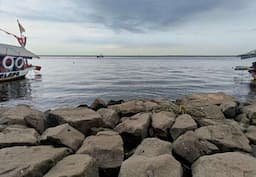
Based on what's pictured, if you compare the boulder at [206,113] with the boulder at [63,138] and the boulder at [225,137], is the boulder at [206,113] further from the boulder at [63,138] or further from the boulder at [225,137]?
the boulder at [63,138]

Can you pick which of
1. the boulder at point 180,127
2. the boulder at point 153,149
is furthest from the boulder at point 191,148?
the boulder at point 180,127

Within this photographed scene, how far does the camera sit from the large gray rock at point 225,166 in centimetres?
399

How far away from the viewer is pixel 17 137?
5.87 metres

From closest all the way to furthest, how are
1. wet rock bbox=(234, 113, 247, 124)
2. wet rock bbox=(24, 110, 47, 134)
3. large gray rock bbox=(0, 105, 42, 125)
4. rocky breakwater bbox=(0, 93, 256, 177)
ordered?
rocky breakwater bbox=(0, 93, 256, 177)
wet rock bbox=(24, 110, 47, 134)
large gray rock bbox=(0, 105, 42, 125)
wet rock bbox=(234, 113, 247, 124)

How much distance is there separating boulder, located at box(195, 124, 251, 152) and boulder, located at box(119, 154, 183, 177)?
1843mm

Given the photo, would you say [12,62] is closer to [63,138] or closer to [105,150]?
[63,138]

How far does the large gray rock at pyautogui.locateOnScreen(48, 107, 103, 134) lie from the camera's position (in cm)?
693

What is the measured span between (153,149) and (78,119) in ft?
8.59

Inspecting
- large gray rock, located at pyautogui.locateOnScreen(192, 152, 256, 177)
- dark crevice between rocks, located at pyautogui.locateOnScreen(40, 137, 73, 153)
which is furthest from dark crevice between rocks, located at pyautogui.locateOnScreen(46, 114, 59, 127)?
large gray rock, located at pyautogui.locateOnScreen(192, 152, 256, 177)

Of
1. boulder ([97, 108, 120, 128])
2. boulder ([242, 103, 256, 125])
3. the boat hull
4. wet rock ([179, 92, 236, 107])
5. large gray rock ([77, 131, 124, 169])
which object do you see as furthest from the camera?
the boat hull

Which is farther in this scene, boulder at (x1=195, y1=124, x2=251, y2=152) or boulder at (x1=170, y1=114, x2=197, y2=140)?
boulder at (x1=170, y1=114, x2=197, y2=140)

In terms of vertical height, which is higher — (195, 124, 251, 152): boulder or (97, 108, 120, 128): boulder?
(195, 124, 251, 152): boulder

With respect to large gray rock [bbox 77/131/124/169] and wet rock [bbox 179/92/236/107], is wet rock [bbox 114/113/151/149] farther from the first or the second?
wet rock [bbox 179/92/236/107]

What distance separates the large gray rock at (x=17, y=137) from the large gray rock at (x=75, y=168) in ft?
5.22
